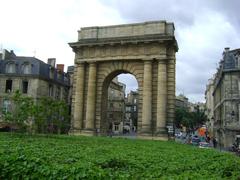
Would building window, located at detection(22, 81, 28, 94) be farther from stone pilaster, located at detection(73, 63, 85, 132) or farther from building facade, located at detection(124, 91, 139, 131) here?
building facade, located at detection(124, 91, 139, 131)

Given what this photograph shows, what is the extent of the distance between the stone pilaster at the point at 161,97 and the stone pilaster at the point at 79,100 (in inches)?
338

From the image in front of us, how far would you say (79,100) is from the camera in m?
36.7

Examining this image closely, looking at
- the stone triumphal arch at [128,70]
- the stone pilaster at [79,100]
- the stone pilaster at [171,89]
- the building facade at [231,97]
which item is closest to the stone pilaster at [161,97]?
the stone triumphal arch at [128,70]

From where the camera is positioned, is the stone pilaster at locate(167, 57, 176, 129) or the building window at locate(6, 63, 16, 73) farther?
the building window at locate(6, 63, 16, 73)

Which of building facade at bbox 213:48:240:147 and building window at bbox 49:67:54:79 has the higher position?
building window at bbox 49:67:54:79

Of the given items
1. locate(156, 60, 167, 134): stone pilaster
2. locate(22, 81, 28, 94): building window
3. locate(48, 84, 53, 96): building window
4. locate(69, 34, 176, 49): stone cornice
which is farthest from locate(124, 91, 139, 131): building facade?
locate(156, 60, 167, 134): stone pilaster

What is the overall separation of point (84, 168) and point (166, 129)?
26424mm

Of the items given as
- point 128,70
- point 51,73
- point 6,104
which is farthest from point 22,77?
point 128,70

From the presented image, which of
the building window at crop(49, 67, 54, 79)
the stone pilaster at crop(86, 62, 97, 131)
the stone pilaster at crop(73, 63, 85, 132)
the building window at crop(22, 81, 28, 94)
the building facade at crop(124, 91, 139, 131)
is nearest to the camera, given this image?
the stone pilaster at crop(86, 62, 97, 131)

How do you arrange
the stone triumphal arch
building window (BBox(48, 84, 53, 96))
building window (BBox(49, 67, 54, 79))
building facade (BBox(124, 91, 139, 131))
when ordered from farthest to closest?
building facade (BBox(124, 91, 139, 131))
building window (BBox(48, 84, 53, 96))
building window (BBox(49, 67, 54, 79))
the stone triumphal arch

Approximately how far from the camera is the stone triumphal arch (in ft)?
110

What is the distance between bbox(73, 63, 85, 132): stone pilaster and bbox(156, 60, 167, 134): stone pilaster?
859 cm

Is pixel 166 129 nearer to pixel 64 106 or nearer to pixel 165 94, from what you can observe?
pixel 165 94

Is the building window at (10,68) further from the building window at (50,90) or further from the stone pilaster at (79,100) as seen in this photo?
the stone pilaster at (79,100)
